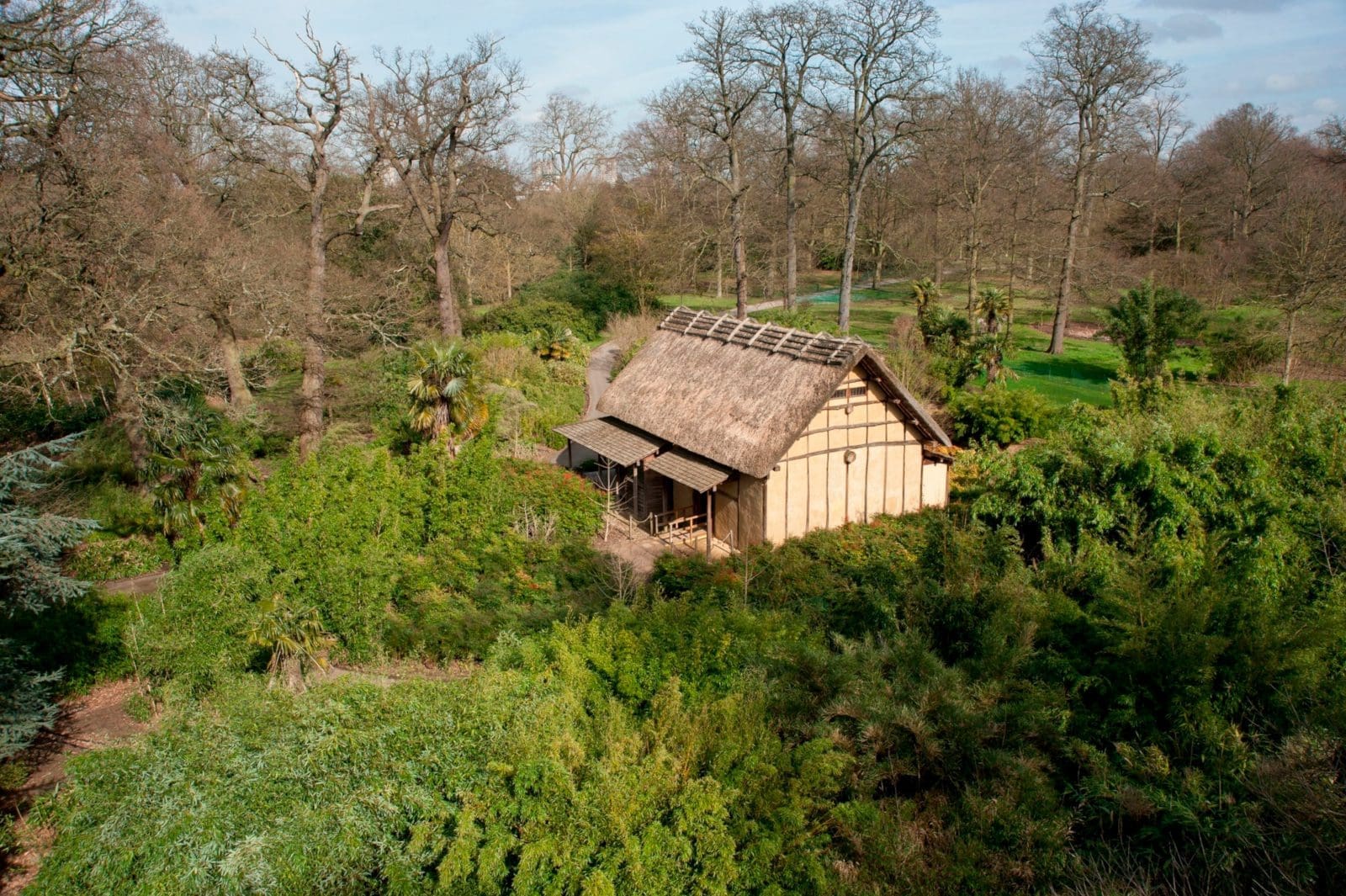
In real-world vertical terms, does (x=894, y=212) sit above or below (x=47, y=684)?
above

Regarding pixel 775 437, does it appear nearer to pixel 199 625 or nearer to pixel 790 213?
pixel 199 625

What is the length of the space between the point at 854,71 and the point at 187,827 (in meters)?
30.8

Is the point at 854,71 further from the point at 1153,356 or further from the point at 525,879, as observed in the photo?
the point at 525,879

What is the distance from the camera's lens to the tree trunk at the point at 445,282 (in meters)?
30.7

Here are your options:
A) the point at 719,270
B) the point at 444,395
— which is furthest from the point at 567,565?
the point at 719,270

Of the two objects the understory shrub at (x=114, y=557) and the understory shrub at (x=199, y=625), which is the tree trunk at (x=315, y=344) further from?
the understory shrub at (x=199, y=625)

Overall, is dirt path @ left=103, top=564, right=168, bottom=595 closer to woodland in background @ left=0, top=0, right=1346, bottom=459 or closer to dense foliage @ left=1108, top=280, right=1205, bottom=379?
woodland in background @ left=0, top=0, right=1346, bottom=459

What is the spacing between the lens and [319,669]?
12.2 meters

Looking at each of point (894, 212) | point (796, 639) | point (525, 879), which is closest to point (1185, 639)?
point (796, 639)

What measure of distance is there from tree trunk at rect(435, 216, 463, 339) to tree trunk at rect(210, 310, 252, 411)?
791 centimetres

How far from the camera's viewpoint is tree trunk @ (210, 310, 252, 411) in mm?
21734

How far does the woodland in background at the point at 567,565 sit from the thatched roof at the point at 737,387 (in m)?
2.55

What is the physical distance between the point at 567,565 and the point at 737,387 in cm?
584

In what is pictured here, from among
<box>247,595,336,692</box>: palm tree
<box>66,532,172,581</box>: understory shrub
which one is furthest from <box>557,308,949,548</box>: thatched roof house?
<box>66,532,172,581</box>: understory shrub
